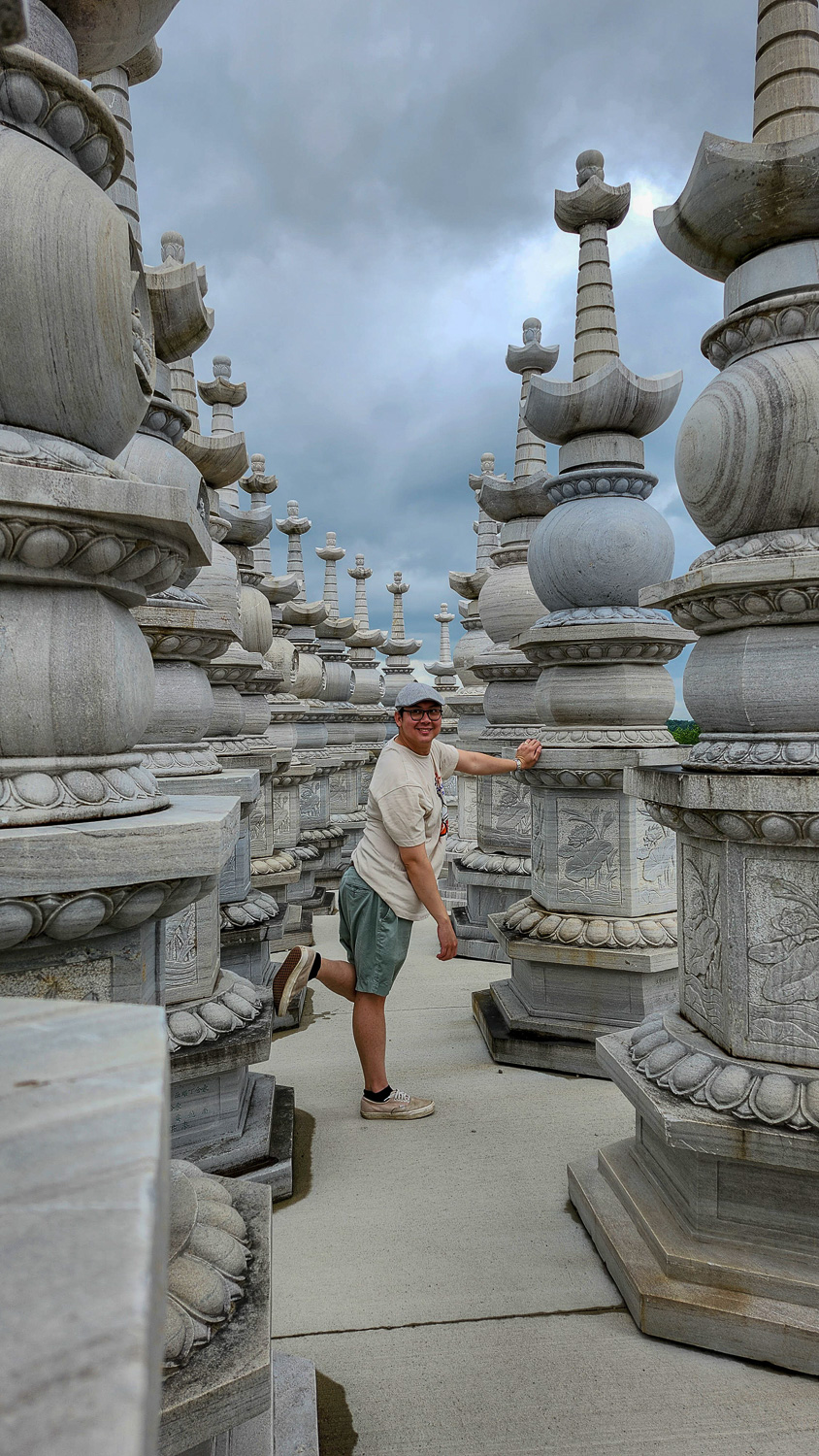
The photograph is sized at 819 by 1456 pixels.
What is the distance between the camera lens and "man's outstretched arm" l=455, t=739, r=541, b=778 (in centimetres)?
411

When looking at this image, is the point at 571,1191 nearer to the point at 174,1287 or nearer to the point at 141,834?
the point at 174,1287

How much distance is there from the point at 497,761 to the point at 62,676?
111 inches

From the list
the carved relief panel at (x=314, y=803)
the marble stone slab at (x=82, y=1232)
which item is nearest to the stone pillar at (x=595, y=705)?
the marble stone slab at (x=82, y=1232)

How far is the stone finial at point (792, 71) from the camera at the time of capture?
2486 millimetres

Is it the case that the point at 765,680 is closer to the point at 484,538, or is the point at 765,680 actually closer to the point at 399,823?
the point at 399,823

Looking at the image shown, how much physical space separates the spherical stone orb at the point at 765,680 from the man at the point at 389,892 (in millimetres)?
1365

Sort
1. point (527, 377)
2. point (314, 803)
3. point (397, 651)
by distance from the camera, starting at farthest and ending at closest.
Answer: point (397, 651) < point (314, 803) < point (527, 377)

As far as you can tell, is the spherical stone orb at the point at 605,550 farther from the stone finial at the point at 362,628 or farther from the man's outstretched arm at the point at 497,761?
the stone finial at the point at 362,628

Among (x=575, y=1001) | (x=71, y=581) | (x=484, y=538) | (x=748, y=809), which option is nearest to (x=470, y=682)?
(x=484, y=538)

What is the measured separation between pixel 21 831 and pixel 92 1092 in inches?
34.9

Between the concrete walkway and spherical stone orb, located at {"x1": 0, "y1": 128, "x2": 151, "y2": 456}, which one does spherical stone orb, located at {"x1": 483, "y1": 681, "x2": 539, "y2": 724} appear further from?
spherical stone orb, located at {"x1": 0, "y1": 128, "x2": 151, "y2": 456}

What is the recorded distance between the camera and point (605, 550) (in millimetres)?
4188

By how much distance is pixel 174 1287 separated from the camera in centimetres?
146

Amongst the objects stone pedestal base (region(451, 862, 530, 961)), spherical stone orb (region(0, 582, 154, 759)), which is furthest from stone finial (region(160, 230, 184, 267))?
stone pedestal base (region(451, 862, 530, 961))
